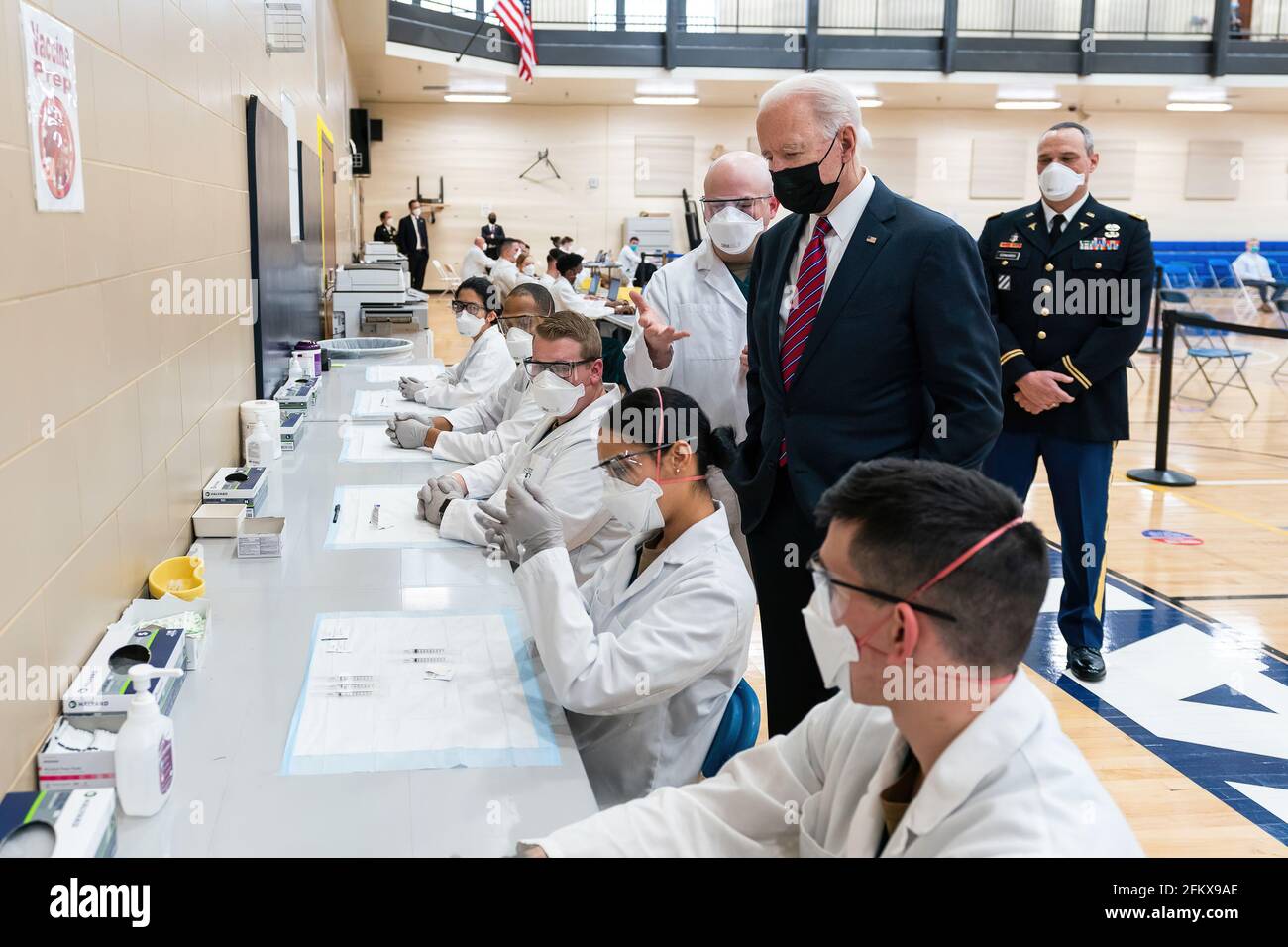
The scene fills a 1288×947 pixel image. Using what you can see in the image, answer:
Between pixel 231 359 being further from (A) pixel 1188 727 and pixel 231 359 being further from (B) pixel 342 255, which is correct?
(B) pixel 342 255

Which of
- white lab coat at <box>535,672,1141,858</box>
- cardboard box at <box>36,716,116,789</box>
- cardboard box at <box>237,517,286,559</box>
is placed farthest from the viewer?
cardboard box at <box>237,517,286,559</box>

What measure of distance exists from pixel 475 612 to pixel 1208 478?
6.14 m

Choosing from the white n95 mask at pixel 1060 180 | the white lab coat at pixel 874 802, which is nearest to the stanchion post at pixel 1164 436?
the white n95 mask at pixel 1060 180

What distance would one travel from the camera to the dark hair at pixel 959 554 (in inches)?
47.7

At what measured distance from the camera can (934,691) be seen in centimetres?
121

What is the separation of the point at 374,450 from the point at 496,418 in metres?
0.72

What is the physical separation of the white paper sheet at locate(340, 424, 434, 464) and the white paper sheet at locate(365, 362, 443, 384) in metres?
1.20

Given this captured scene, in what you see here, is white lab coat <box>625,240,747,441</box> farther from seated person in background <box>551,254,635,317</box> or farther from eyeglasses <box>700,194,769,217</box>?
seated person in background <box>551,254,635,317</box>

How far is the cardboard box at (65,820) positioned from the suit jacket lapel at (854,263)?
1.54 meters

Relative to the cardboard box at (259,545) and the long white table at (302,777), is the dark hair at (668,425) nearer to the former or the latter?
the long white table at (302,777)

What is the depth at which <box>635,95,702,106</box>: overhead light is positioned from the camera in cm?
1892

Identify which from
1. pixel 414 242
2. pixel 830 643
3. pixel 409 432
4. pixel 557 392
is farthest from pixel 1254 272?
pixel 830 643

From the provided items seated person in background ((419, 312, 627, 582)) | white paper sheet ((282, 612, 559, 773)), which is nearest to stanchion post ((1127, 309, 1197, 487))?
seated person in background ((419, 312, 627, 582))

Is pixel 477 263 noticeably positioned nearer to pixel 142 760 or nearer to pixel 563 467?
pixel 563 467
